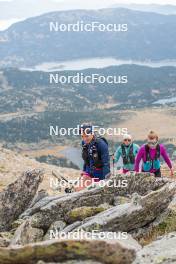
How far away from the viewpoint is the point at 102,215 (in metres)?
15.6

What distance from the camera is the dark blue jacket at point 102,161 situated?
16844mm

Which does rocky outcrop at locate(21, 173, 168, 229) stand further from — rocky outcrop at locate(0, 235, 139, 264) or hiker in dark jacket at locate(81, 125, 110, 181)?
rocky outcrop at locate(0, 235, 139, 264)

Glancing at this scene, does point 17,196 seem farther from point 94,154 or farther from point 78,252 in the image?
point 78,252

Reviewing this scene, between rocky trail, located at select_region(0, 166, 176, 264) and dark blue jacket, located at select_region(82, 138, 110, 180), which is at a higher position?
dark blue jacket, located at select_region(82, 138, 110, 180)

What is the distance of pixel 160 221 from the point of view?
1664cm

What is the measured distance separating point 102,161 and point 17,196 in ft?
16.1

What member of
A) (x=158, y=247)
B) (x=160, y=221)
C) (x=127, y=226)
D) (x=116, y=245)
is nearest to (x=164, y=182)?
(x=160, y=221)

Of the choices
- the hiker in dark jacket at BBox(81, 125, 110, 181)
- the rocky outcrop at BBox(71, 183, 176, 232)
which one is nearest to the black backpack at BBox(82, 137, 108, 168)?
the hiker in dark jacket at BBox(81, 125, 110, 181)

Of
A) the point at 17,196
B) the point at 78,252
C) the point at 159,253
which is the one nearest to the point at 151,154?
the point at 17,196

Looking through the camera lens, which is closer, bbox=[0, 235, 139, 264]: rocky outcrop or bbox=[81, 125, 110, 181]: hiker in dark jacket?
bbox=[0, 235, 139, 264]: rocky outcrop

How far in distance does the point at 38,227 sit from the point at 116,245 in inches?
345

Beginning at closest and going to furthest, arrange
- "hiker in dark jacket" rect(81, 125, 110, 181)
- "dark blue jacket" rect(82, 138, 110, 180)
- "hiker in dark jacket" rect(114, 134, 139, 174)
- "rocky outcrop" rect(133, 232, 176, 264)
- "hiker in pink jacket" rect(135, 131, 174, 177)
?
"rocky outcrop" rect(133, 232, 176, 264) < "hiker in dark jacket" rect(81, 125, 110, 181) < "dark blue jacket" rect(82, 138, 110, 180) < "hiker in pink jacket" rect(135, 131, 174, 177) < "hiker in dark jacket" rect(114, 134, 139, 174)

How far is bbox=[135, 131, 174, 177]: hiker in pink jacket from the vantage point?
18906mm

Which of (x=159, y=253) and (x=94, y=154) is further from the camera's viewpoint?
(x=94, y=154)
